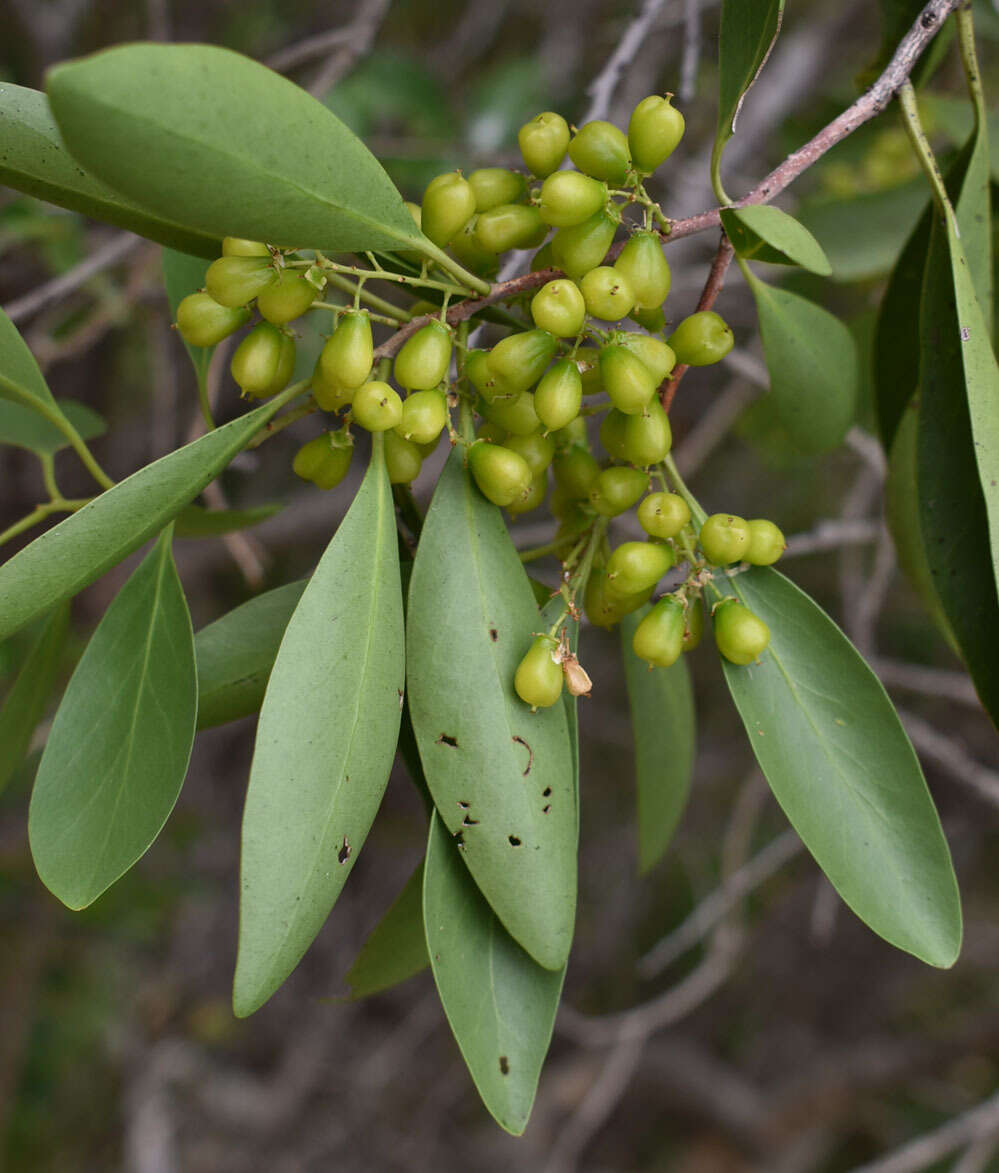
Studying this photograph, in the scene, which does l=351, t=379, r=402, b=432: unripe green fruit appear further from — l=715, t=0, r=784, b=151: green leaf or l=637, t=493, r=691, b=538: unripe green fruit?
l=715, t=0, r=784, b=151: green leaf

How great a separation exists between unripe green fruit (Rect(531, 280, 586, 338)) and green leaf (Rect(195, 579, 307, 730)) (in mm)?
361

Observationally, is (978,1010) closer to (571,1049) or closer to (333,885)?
(571,1049)

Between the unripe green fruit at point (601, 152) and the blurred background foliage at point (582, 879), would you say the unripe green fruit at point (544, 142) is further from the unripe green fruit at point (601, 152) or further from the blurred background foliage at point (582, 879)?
the blurred background foliage at point (582, 879)

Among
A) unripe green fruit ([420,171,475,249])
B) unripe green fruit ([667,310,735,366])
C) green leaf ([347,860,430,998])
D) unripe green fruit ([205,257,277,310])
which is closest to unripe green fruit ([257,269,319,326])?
unripe green fruit ([205,257,277,310])

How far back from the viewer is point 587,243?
0.78m

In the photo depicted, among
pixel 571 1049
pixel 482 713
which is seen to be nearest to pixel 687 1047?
pixel 571 1049

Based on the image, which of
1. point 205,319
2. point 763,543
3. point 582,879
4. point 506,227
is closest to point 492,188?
point 506,227

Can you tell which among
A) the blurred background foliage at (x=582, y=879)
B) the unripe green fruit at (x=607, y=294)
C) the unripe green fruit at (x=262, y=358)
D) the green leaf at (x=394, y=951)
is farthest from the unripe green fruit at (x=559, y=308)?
the blurred background foliage at (x=582, y=879)

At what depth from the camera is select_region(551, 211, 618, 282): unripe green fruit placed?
785 mm

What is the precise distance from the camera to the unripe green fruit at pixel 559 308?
2.51ft

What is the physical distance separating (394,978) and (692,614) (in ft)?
1.49

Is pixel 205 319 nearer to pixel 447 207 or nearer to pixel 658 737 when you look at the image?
pixel 447 207

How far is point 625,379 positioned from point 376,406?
0.20 metres

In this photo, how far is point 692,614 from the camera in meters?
0.91
